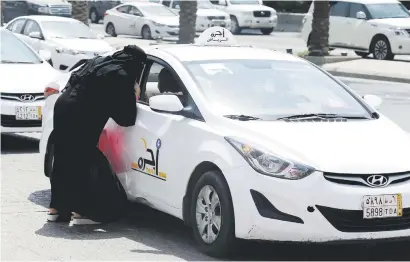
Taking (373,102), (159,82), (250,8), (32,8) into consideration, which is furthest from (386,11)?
(159,82)

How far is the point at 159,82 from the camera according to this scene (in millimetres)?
8695

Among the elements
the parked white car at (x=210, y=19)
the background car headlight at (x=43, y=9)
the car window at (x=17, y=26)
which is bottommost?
the background car headlight at (x=43, y=9)

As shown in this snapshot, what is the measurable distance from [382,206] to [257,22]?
34.2 meters

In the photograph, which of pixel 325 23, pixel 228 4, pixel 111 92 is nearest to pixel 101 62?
pixel 111 92

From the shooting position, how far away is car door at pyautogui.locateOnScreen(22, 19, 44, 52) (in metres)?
23.7

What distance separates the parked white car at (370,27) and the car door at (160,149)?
19.1 meters

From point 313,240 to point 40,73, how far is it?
753 cm

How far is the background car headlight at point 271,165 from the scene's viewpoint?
6.96 metres

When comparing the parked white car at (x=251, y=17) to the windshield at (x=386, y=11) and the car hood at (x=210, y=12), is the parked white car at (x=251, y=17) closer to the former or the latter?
the car hood at (x=210, y=12)

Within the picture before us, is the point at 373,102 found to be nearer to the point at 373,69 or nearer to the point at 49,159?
the point at 49,159

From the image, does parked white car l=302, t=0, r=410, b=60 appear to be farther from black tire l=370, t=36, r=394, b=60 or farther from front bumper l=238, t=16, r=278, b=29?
front bumper l=238, t=16, r=278, b=29

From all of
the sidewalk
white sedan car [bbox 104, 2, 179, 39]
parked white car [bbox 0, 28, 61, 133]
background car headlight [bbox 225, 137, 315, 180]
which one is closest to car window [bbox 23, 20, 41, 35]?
the sidewalk

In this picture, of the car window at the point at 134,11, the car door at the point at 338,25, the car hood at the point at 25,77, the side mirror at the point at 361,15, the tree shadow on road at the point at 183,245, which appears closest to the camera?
the tree shadow on road at the point at 183,245

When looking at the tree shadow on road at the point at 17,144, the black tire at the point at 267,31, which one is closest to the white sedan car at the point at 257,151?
the tree shadow on road at the point at 17,144
